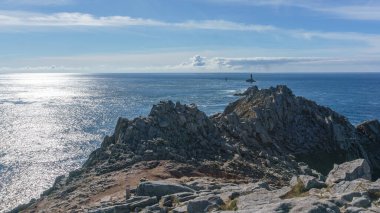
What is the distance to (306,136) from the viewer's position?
213ft

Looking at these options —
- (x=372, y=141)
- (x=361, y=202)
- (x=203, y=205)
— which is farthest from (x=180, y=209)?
(x=372, y=141)

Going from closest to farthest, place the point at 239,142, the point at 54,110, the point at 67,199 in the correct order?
1. the point at 67,199
2. the point at 239,142
3. the point at 54,110

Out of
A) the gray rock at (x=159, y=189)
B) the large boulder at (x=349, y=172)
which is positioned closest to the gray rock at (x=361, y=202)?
the large boulder at (x=349, y=172)

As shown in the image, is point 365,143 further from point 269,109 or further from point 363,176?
point 363,176

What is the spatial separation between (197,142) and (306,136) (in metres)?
22.7

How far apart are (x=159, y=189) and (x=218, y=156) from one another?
16886 millimetres

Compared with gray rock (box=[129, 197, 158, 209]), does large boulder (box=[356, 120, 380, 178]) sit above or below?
below

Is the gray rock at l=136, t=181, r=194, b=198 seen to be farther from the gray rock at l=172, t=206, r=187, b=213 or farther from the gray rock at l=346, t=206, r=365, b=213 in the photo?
the gray rock at l=346, t=206, r=365, b=213

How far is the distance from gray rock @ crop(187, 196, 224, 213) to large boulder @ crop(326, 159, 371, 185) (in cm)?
689

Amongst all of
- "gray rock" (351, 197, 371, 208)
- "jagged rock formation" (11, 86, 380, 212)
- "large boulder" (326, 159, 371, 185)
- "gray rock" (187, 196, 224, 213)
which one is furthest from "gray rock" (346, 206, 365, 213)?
"large boulder" (326, 159, 371, 185)

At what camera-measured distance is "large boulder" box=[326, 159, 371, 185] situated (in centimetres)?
2842

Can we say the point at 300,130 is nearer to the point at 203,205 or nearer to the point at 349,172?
the point at 349,172

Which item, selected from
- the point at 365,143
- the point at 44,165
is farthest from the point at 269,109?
the point at 44,165

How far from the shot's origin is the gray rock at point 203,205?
24.1m
